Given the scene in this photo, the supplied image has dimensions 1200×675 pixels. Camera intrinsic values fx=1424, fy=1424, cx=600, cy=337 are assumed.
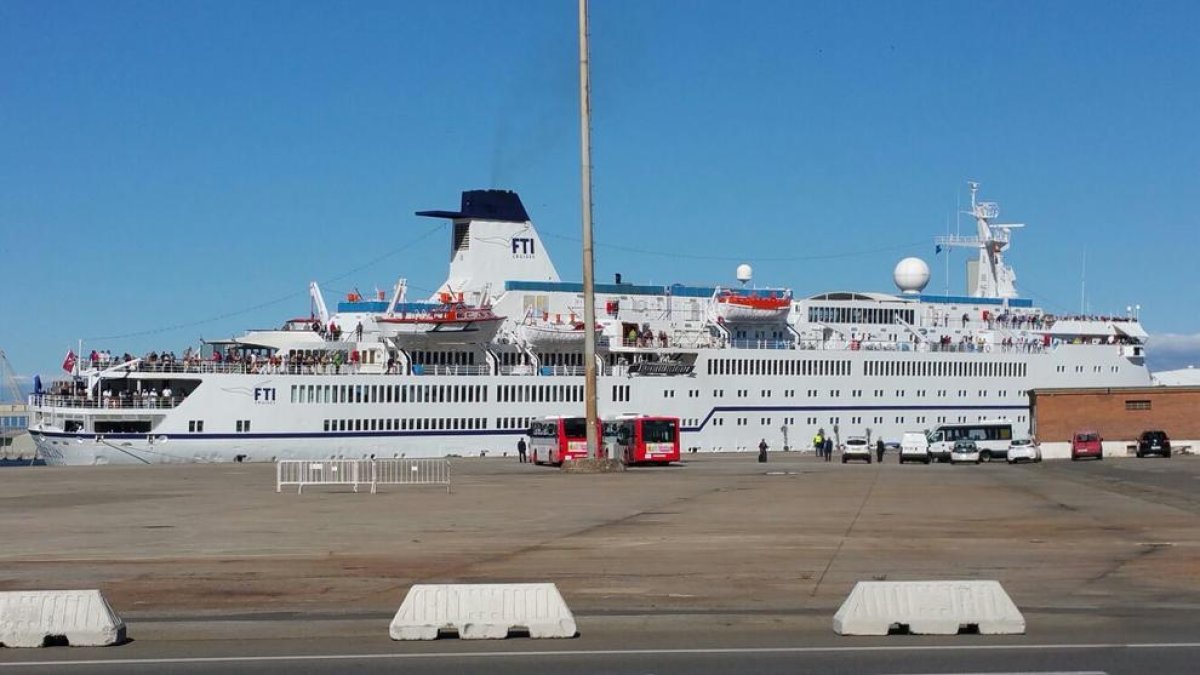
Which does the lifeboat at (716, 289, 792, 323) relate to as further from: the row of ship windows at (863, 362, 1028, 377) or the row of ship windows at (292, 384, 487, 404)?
the row of ship windows at (292, 384, 487, 404)

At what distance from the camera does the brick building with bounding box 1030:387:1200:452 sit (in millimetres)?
69250

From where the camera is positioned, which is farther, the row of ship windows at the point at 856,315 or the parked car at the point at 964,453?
the row of ship windows at the point at 856,315

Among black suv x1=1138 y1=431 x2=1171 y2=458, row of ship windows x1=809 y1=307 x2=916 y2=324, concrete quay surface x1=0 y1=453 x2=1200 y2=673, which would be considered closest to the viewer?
concrete quay surface x1=0 y1=453 x2=1200 y2=673

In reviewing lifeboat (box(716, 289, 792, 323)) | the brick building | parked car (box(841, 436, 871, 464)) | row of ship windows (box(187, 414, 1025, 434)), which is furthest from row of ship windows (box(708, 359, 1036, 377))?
parked car (box(841, 436, 871, 464))

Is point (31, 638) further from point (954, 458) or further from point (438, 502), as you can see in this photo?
point (954, 458)

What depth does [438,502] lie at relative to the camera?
3219 centimetres

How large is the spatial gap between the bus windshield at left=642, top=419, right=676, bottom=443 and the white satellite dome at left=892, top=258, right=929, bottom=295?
36677mm

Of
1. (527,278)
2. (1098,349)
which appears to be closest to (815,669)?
(527,278)

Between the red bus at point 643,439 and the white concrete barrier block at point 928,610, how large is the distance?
147 ft

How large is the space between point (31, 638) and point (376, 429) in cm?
5703

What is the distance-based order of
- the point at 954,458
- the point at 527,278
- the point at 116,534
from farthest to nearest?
the point at 527,278
the point at 954,458
the point at 116,534

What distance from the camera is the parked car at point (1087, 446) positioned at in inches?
2489

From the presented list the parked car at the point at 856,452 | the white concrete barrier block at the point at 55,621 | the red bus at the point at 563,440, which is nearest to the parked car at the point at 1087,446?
the parked car at the point at 856,452

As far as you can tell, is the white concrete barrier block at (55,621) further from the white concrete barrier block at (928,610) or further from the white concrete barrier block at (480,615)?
the white concrete barrier block at (928,610)
